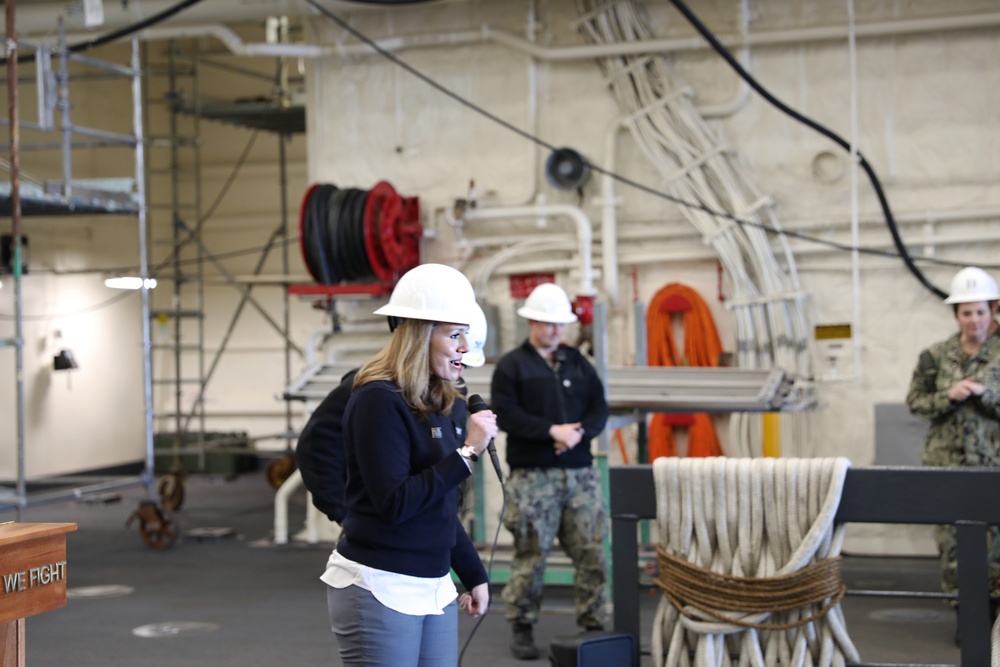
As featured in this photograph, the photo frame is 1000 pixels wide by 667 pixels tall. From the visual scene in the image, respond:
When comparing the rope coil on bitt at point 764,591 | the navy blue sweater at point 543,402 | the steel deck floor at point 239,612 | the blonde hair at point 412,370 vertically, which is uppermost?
the blonde hair at point 412,370

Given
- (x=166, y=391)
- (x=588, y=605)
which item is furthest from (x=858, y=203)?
(x=166, y=391)

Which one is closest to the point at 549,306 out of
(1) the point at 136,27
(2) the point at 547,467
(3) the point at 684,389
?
(2) the point at 547,467

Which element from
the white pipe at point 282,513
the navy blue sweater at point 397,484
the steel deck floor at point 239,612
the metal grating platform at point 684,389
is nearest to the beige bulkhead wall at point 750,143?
the metal grating platform at point 684,389

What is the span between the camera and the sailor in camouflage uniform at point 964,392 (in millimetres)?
5617

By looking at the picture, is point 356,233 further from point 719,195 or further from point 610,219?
point 719,195

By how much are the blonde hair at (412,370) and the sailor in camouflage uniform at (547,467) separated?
2.67 metres

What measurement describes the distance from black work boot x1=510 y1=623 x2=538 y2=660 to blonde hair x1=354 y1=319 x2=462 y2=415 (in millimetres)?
3068

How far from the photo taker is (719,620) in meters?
3.41

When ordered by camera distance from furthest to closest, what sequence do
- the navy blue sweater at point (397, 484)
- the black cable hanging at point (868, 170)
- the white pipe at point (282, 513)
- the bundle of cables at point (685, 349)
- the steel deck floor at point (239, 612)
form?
the white pipe at point (282, 513) → the bundle of cables at point (685, 349) → the black cable hanging at point (868, 170) → the steel deck floor at point (239, 612) → the navy blue sweater at point (397, 484)

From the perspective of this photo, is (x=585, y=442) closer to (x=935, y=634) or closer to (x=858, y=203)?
(x=935, y=634)

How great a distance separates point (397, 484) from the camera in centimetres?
275

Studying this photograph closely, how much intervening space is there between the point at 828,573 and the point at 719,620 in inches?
13.3

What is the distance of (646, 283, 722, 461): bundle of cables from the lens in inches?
335

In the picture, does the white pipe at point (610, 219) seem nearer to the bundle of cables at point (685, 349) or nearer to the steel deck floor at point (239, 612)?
the bundle of cables at point (685, 349)
